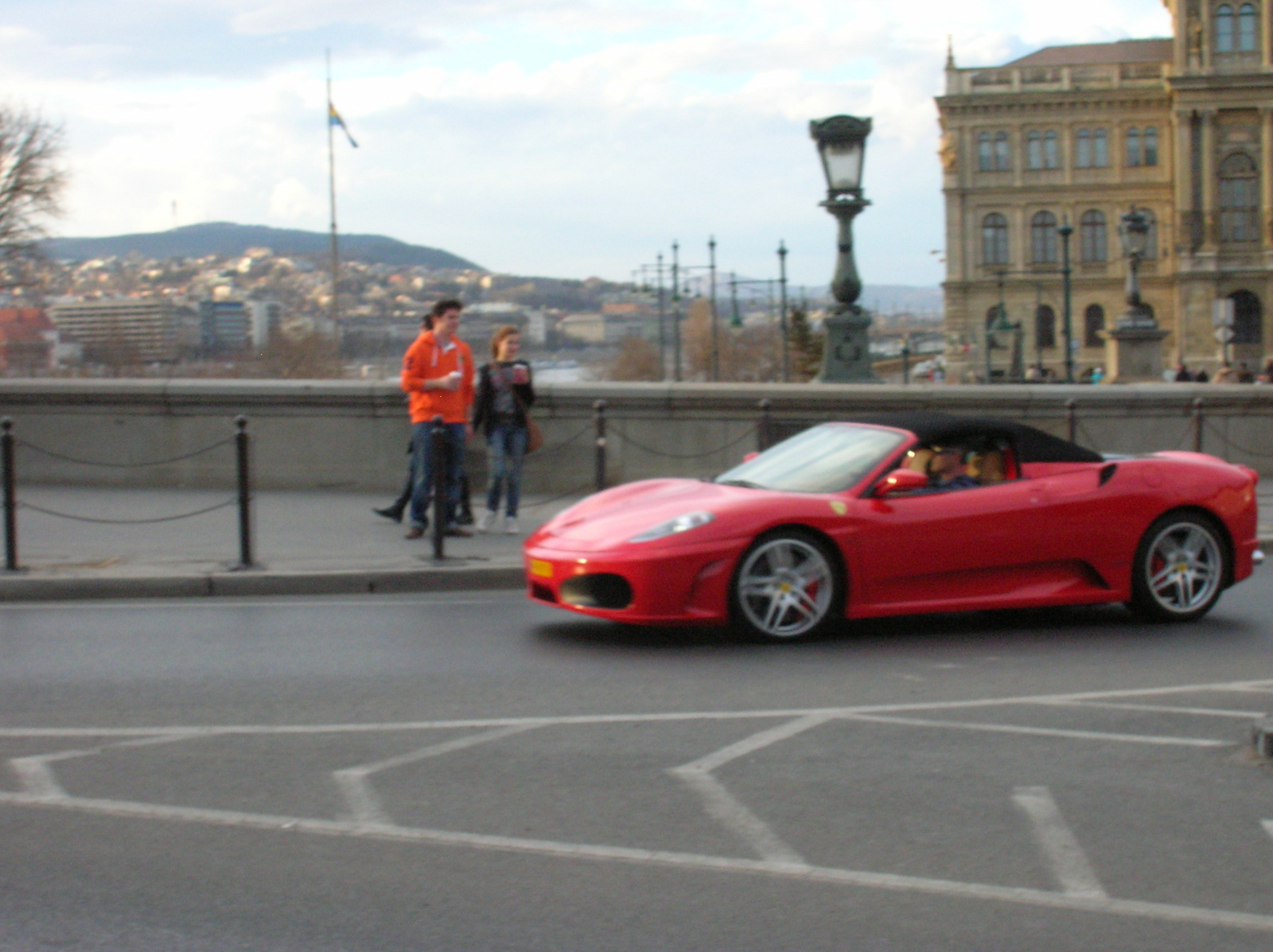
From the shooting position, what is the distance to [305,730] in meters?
6.18

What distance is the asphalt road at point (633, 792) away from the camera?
3.97 meters

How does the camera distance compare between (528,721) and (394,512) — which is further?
(394,512)

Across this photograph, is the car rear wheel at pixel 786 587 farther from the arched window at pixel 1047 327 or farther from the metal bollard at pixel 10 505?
the arched window at pixel 1047 327

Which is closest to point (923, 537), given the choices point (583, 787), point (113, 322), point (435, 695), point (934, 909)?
point (435, 695)

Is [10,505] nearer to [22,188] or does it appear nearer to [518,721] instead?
[518,721]

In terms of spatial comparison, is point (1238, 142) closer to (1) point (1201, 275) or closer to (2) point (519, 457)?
(1) point (1201, 275)

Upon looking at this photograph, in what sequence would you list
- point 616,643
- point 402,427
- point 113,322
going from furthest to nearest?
point 113,322, point 402,427, point 616,643

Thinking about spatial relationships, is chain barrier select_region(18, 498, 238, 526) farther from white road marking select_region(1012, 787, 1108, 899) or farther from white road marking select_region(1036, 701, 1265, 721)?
white road marking select_region(1012, 787, 1108, 899)

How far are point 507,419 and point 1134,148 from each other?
96.3m

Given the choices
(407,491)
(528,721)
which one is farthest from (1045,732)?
(407,491)

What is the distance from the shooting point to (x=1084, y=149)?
10062 centimetres

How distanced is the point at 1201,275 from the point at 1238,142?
8541 millimetres

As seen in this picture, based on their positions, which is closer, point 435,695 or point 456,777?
point 456,777

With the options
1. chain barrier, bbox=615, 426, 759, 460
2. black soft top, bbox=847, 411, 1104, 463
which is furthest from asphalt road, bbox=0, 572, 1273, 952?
chain barrier, bbox=615, 426, 759, 460
